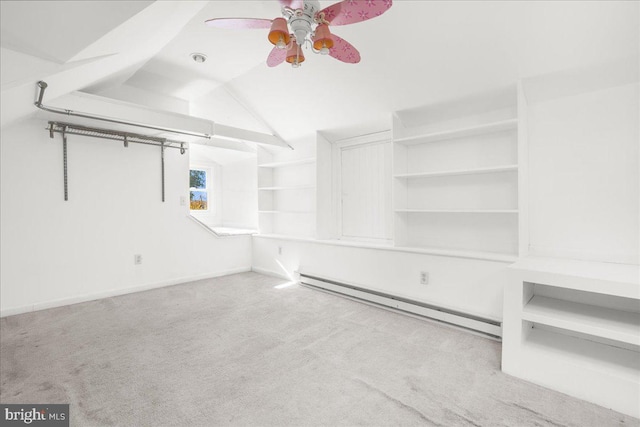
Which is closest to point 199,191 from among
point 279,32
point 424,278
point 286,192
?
point 286,192

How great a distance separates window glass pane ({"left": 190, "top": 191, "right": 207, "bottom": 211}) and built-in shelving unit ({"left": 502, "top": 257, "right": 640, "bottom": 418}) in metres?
5.15

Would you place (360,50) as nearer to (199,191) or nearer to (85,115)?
(85,115)

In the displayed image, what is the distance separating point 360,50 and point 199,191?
4.18 m

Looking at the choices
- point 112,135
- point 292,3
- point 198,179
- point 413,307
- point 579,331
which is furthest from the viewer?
Result: point 198,179

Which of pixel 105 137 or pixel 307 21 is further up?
pixel 307 21

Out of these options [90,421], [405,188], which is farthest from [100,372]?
[405,188]

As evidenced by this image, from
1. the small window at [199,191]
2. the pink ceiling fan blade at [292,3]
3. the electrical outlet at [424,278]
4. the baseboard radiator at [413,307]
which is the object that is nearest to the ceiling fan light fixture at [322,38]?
the pink ceiling fan blade at [292,3]

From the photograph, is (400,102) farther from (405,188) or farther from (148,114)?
(148,114)

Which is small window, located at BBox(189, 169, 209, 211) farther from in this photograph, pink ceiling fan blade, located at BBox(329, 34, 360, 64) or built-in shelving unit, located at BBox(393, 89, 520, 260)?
pink ceiling fan blade, located at BBox(329, 34, 360, 64)

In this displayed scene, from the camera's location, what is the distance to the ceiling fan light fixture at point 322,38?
159 cm

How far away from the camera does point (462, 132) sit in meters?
2.84

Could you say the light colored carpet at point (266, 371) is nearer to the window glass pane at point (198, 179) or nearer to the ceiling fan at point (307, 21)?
the ceiling fan at point (307, 21)

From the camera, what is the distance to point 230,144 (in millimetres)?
4910

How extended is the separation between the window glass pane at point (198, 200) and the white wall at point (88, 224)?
1384 millimetres
